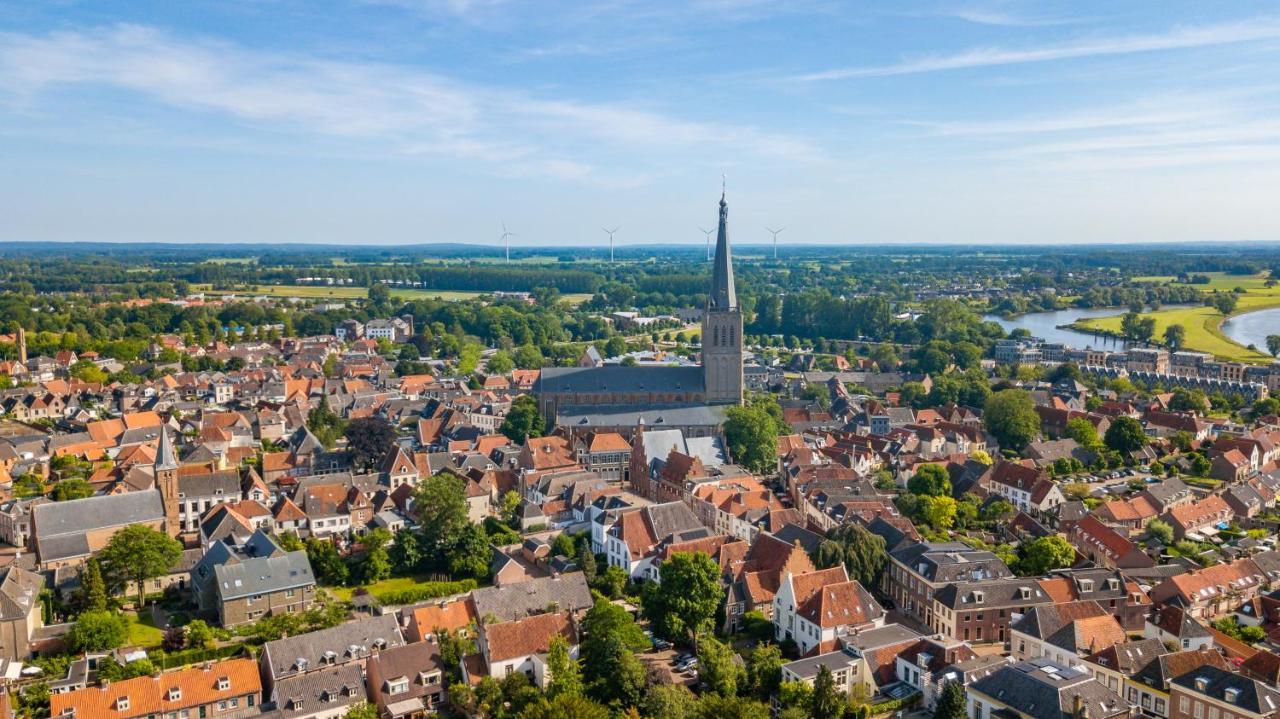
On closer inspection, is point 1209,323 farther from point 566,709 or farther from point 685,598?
point 566,709

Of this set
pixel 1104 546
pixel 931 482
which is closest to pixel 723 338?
pixel 931 482

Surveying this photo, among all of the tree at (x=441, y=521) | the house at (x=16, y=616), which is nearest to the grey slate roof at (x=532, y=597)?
the tree at (x=441, y=521)

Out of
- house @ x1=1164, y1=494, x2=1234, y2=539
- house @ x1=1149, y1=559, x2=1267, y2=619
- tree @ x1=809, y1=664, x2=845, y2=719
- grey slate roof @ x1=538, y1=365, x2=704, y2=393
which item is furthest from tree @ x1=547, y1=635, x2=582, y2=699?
grey slate roof @ x1=538, y1=365, x2=704, y2=393

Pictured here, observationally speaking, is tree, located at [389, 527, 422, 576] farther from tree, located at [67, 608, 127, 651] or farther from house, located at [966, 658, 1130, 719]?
house, located at [966, 658, 1130, 719]

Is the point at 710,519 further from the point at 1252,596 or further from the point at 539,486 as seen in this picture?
the point at 1252,596

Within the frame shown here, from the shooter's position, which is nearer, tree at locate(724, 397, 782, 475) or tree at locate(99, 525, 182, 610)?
tree at locate(99, 525, 182, 610)

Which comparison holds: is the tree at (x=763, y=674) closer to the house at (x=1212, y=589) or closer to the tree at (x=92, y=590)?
the house at (x=1212, y=589)
